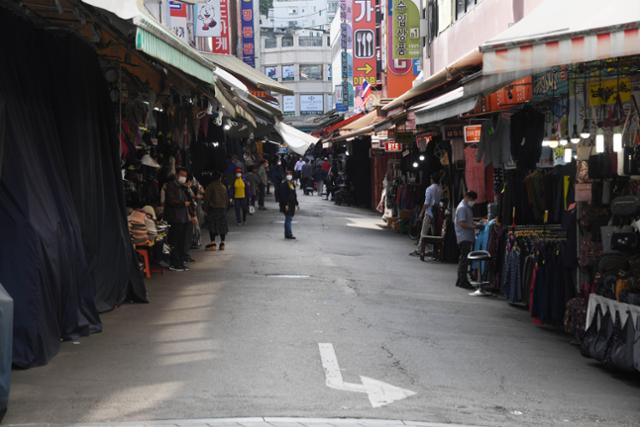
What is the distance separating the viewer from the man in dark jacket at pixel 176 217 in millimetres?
18625

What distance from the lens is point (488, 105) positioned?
52.0ft

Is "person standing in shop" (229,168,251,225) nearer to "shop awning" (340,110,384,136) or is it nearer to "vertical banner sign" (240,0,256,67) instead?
"shop awning" (340,110,384,136)

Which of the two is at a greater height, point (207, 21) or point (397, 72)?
point (207, 21)

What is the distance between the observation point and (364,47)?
44.2 metres

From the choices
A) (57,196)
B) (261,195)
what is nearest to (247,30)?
(261,195)

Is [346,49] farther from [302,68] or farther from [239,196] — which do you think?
[302,68]

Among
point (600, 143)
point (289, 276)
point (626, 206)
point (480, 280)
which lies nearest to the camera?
point (626, 206)

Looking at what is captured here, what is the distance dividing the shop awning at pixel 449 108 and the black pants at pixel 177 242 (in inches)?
196

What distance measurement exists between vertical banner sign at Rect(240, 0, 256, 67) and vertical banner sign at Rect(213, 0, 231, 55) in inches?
698

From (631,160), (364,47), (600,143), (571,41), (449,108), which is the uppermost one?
(364,47)

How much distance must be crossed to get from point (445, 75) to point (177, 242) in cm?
560

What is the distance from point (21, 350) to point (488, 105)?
8597 mm

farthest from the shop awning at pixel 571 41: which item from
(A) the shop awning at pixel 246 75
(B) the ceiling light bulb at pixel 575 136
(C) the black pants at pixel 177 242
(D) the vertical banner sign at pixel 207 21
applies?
(D) the vertical banner sign at pixel 207 21

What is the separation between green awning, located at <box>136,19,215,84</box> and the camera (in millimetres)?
9516
